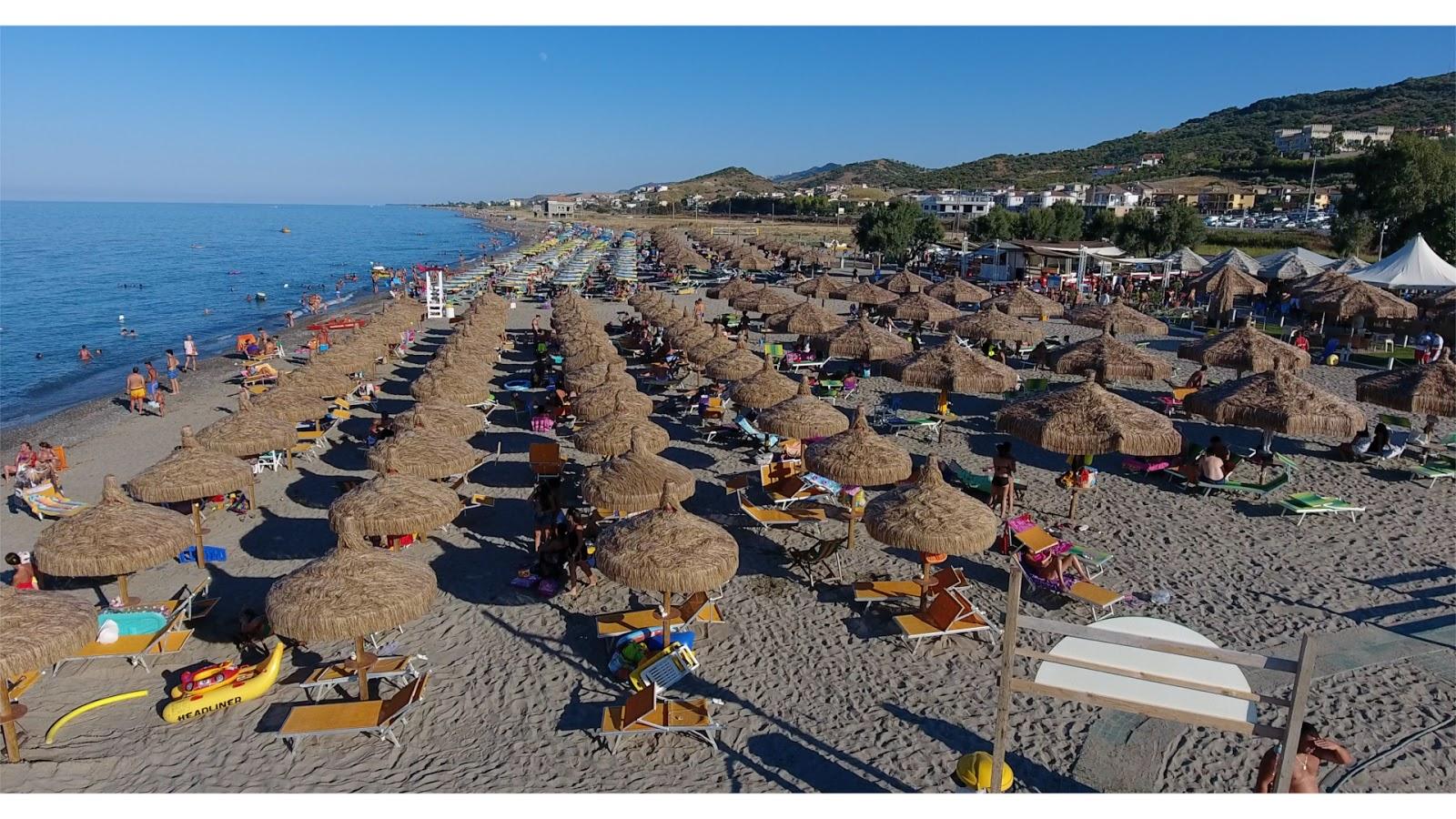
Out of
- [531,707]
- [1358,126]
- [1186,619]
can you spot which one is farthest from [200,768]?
[1358,126]

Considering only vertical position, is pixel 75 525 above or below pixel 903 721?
above

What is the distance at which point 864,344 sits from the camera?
16.3 metres

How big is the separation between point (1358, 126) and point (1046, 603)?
167m

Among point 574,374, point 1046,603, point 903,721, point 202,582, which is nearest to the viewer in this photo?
point 903,721

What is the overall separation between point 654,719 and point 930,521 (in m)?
3.16

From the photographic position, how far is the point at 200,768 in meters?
6.16

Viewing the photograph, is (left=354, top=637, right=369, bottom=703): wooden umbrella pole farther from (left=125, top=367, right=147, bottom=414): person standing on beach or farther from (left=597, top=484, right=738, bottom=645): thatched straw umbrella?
(left=125, top=367, right=147, bottom=414): person standing on beach

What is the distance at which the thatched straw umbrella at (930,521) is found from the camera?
297 inches

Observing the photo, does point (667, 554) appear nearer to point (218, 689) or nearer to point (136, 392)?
point (218, 689)

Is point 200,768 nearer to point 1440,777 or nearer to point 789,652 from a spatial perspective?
point 789,652

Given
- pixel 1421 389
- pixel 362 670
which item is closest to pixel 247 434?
pixel 362 670

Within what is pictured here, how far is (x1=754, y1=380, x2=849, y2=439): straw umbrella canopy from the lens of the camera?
436 inches

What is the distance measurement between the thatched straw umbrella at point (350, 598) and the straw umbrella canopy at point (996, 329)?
14685mm

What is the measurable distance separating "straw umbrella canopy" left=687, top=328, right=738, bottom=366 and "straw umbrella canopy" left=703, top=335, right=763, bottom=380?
0.99 m
